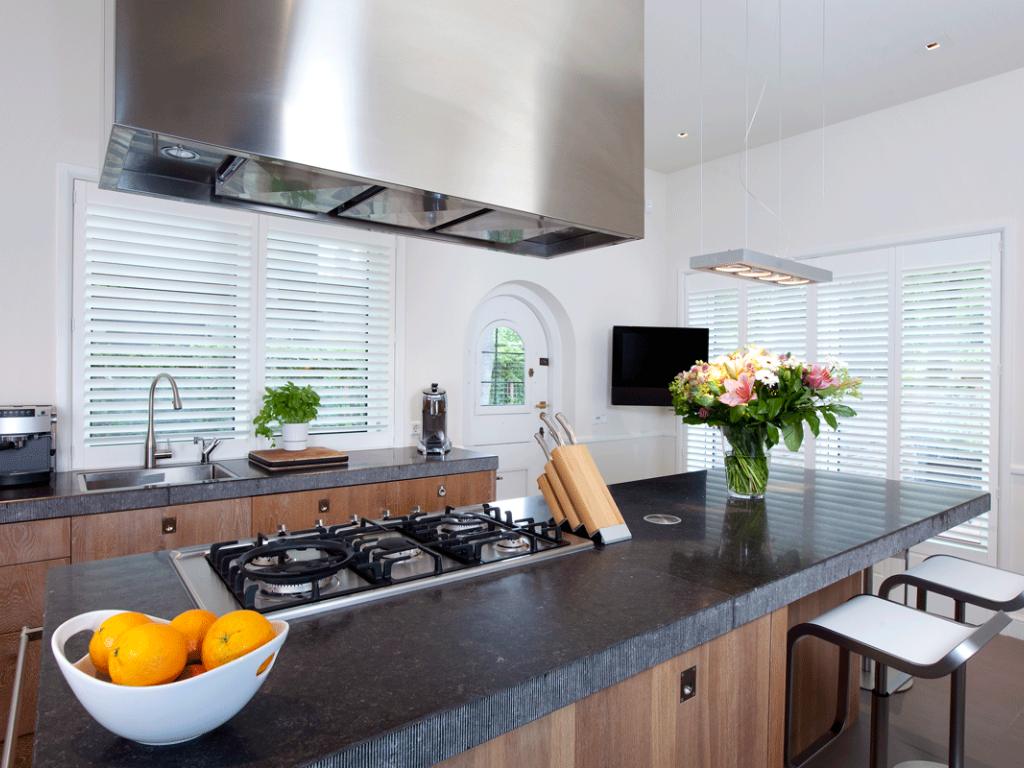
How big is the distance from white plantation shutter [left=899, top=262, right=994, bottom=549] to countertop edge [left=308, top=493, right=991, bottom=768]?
282cm

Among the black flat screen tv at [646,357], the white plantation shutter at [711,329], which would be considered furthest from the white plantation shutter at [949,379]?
the black flat screen tv at [646,357]

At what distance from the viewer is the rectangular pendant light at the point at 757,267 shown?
7.71 feet

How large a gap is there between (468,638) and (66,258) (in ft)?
8.82

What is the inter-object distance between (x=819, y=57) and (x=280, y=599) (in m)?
3.76

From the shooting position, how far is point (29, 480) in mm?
2400

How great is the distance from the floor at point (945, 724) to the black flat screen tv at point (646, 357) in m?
2.56

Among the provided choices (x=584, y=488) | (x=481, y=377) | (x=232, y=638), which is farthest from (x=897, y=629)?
(x=481, y=377)

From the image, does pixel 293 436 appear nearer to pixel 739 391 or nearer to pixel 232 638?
pixel 739 391

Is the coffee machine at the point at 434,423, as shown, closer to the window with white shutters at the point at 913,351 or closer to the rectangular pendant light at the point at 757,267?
the rectangular pendant light at the point at 757,267

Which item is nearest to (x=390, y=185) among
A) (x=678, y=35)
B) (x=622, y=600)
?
(x=622, y=600)

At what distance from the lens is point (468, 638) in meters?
1.05

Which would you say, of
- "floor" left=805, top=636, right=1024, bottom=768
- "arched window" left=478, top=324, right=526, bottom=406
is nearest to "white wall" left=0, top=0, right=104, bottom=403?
"arched window" left=478, top=324, right=526, bottom=406

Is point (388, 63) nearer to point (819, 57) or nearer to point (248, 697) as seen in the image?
point (248, 697)

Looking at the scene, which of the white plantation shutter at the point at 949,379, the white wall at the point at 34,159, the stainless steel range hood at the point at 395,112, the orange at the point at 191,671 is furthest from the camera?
the white plantation shutter at the point at 949,379
